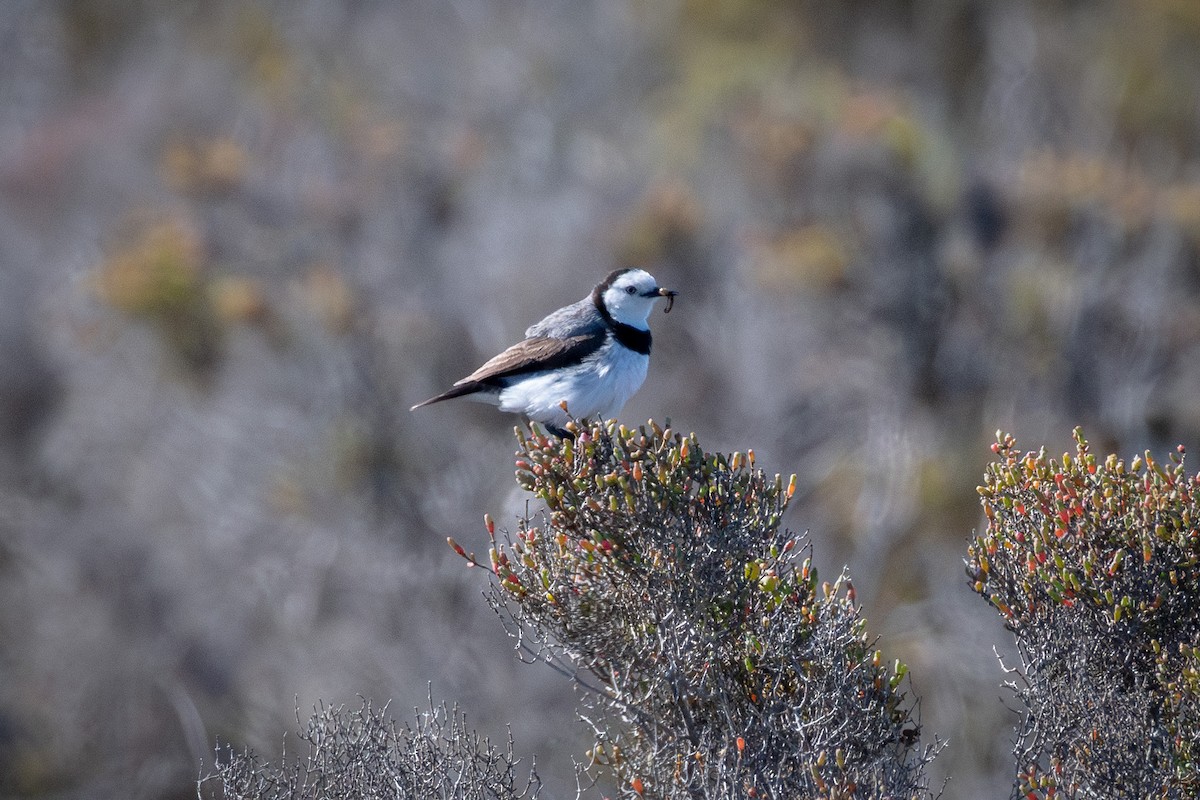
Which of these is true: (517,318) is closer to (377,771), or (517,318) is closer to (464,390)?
(464,390)

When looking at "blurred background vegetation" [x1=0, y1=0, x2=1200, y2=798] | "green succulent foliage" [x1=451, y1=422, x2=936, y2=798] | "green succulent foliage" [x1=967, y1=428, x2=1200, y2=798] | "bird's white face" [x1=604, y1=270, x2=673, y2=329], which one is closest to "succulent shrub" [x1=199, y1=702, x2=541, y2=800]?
"green succulent foliage" [x1=451, y1=422, x2=936, y2=798]

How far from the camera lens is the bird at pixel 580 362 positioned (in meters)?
7.41

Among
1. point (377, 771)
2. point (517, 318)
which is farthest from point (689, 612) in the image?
point (517, 318)

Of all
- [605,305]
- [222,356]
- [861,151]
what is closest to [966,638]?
[605,305]

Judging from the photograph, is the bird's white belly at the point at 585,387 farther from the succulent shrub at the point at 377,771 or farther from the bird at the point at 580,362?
the succulent shrub at the point at 377,771

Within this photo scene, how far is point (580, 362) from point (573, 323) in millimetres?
341

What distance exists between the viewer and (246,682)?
789 inches

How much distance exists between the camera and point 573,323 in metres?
7.83

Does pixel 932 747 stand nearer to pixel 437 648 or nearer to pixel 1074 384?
pixel 437 648

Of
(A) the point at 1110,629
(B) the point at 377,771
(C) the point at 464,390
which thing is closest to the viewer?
(A) the point at 1110,629

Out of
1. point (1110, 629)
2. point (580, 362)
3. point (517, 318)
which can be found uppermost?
point (517, 318)

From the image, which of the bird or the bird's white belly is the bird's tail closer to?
the bird

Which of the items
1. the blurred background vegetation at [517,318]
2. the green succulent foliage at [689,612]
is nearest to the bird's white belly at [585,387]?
the green succulent foliage at [689,612]

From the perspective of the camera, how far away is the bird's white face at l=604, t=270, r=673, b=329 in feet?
26.1
